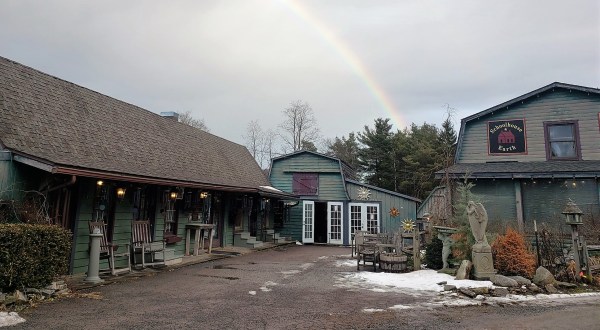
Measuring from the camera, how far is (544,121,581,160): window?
13461 mm

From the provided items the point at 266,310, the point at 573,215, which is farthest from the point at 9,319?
the point at 573,215

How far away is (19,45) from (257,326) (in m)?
21.4

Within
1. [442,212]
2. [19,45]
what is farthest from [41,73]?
[442,212]

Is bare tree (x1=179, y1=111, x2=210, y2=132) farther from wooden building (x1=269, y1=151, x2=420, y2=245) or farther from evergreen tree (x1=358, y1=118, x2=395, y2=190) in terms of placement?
wooden building (x1=269, y1=151, x2=420, y2=245)

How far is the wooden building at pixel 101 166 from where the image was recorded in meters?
7.51

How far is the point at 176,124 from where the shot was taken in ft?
51.7

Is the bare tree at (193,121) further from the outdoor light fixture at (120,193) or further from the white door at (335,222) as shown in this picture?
the outdoor light fixture at (120,193)

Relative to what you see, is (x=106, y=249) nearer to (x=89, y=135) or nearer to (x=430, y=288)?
(x=89, y=135)

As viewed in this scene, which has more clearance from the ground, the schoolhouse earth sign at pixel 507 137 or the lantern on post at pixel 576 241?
the schoolhouse earth sign at pixel 507 137

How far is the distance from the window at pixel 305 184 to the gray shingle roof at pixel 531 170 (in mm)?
7454

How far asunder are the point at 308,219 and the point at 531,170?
10.8 meters

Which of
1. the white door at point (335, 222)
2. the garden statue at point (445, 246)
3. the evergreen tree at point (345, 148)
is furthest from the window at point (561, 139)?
the evergreen tree at point (345, 148)

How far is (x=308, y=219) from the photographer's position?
1973cm

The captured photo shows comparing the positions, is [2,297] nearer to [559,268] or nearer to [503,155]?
[559,268]
